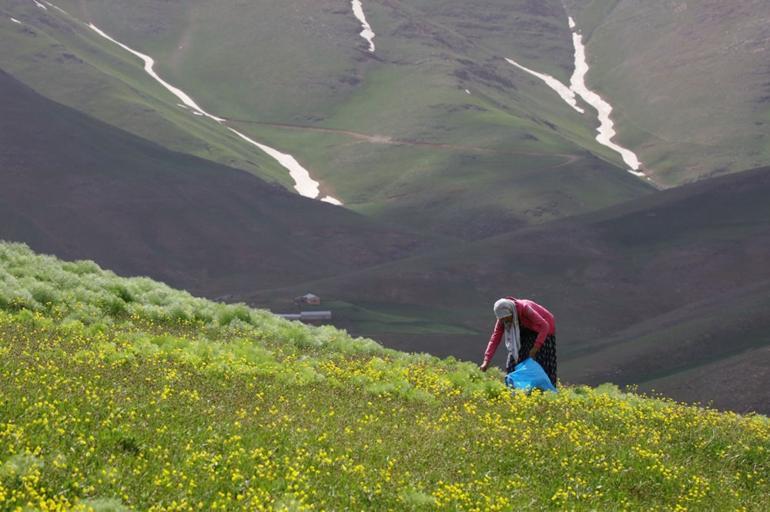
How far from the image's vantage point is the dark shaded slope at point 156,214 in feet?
370

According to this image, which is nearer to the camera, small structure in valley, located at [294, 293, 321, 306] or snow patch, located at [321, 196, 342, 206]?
small structure in valley, located at [294, 293, 321, 306]

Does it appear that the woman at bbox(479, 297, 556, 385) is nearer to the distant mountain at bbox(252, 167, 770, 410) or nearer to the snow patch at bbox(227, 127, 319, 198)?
the distant mountain at bbox(252, 167, 770, 410)

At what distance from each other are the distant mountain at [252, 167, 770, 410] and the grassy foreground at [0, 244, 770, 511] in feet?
138

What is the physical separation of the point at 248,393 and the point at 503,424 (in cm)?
360

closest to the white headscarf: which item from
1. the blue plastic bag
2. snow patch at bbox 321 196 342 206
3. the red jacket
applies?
the red jacket

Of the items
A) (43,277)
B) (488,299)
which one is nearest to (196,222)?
(488,299)

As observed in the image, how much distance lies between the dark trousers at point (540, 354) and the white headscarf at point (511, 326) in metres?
0.10

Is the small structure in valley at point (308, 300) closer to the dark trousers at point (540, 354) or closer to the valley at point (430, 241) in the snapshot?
the valley at point (430, 241)

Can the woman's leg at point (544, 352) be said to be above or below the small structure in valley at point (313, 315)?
below

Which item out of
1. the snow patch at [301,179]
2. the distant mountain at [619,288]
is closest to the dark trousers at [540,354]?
the distant mountain at [619,288]

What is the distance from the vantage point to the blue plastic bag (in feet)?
56.9

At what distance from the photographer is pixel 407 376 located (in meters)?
17.4

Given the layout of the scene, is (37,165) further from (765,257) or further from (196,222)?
(765,257)

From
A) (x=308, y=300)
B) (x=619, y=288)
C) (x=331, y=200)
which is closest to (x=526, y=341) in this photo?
(x=308, y=300)
